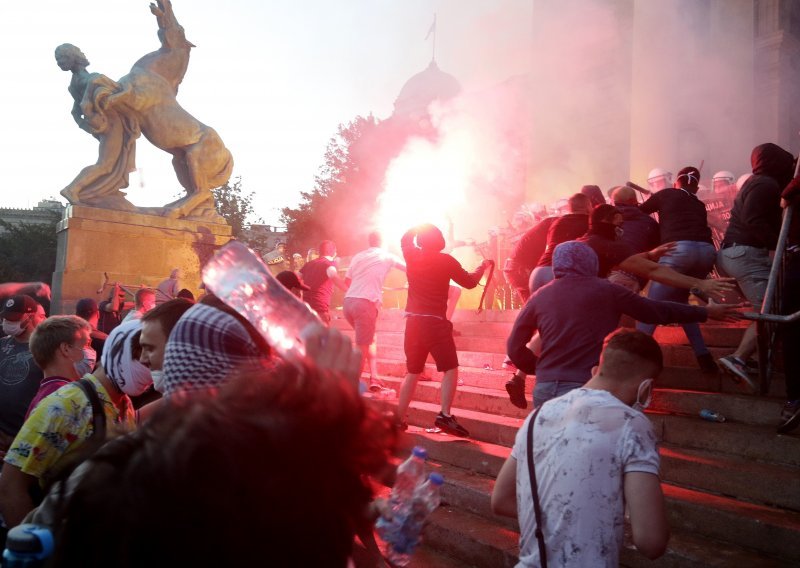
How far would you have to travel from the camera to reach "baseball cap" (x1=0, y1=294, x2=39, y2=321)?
461cm

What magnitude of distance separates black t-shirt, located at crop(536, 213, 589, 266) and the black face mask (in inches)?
18.4

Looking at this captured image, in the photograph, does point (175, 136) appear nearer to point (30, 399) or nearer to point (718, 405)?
point (30, 399)

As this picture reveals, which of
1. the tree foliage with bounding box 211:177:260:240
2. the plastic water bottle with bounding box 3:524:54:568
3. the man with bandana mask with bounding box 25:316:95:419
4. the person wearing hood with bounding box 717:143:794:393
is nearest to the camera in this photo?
the plastic water bottle with bounding box 3:524:54:568

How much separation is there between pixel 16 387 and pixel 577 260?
11.6 feet

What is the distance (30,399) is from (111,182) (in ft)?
33.7

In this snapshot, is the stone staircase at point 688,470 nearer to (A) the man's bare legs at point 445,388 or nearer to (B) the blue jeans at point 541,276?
(A) the man's bare legs at point 445,388

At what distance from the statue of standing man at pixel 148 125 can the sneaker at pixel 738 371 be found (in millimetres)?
11553

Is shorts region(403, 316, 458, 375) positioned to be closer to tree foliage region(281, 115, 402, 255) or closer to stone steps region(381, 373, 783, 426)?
stone steps region(381, 373, 783, 426)

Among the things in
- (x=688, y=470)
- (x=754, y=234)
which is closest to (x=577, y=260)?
(x=688, y=470)

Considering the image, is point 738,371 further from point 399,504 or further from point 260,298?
point 260,298

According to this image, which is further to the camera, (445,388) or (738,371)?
(445,388)

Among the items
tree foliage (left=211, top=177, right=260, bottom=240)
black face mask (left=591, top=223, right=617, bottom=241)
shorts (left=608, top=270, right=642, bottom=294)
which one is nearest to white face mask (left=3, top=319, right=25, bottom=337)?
black face mask (left=591, top=223, right=617, bottom=241)

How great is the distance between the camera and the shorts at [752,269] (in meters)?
5.18

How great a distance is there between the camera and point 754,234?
5.11 m
